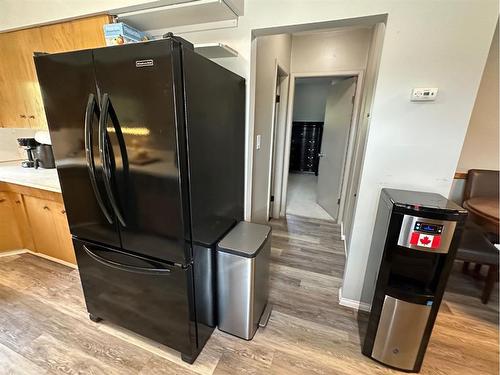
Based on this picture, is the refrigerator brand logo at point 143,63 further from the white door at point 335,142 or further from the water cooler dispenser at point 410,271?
the white door at point 335,142

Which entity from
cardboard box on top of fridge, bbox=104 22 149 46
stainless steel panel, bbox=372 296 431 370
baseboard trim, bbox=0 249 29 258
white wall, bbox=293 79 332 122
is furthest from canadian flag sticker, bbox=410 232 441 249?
white wall, bbox=293 79 332 122

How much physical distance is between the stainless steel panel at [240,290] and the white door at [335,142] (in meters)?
2.23

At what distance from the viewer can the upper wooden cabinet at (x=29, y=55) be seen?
163 cm

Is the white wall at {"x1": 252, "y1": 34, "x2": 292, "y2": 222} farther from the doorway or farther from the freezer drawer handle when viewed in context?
the freezer drawer handle

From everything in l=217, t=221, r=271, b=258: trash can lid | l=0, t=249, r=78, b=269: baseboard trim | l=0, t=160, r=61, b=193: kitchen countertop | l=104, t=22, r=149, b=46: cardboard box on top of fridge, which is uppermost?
l=104, t=22, r=149, b=46: cardboard box on top of fridge

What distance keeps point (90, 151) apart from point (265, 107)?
183 centimetres

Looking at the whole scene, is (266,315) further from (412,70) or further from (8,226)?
(8,226)

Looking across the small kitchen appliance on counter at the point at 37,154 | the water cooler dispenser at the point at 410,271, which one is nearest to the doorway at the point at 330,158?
the water cooler dispenser at the point at 410,271

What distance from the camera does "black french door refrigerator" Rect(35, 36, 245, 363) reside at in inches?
38.7

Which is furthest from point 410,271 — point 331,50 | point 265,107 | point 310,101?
point 310,101

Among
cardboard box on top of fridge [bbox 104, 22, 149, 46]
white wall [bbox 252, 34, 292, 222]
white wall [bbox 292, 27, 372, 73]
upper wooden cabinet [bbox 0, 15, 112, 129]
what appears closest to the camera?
cardboard box on top of fridge [bbox 104, 22, 149, 46]

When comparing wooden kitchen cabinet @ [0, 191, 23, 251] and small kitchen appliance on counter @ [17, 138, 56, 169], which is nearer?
wooden kitchen cabinet @ [0, 191, 23, 251]

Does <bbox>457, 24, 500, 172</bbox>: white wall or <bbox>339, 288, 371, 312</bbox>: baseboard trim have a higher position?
<bbox>457, 24, 500, 172</bbox>: white wall

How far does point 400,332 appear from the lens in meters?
1.29
